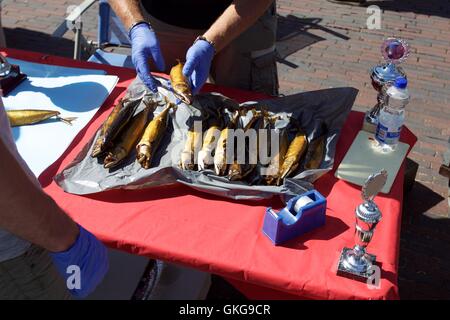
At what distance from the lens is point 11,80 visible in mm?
3043

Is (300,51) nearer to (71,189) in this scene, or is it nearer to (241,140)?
(241,140)

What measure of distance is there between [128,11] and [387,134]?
1824 mm

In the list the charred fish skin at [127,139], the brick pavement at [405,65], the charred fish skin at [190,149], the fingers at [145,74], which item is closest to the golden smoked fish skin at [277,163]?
the charred fish skin at [190,149]

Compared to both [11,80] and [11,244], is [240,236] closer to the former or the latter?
[11,244]

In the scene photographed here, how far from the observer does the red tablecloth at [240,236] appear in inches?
76.1

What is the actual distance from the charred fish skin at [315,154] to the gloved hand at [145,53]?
1.02 metres

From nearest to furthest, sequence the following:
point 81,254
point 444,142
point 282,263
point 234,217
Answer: point 81,254, point 282,263, point 234,217, point 444,142

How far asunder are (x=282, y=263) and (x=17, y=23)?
6.26 meters

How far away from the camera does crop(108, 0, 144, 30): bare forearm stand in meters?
3.03

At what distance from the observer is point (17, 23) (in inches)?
265

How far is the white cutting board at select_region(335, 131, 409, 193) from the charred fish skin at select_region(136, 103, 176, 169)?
0.98m
